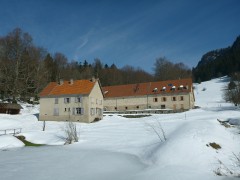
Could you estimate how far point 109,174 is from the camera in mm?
13117

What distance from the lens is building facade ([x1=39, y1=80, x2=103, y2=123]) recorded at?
148 feet

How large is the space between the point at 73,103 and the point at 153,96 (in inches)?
829

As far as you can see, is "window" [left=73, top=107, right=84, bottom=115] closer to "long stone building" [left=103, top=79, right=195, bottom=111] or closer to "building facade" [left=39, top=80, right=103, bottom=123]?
"building facade" [left=39, top=80, right=103, bottom=123]

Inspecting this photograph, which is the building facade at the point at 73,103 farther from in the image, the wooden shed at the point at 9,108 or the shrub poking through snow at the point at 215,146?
the shrub poking through snow at the point at 215,146

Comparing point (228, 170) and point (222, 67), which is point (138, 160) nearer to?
point (228, 170)

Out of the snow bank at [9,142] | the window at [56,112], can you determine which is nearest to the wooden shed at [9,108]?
the window at [56,112]

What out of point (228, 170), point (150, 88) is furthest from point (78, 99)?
point (228, 170)

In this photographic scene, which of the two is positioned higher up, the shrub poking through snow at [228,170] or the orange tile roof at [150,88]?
the orange tile roof at [150,88]

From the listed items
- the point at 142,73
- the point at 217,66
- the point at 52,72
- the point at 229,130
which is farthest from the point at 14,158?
the point at 217,66

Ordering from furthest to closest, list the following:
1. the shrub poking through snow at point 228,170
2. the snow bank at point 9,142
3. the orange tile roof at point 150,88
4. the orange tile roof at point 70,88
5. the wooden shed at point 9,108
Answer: the orange tile roof at point 150,88, the wooden shed at point 9,108, the orange tile roof at point 70,88, the snow bank at point 9,142, the shrub poking through snow at point 228,170

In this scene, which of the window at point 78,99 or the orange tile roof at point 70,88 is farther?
the orange tile roof at point 70,88

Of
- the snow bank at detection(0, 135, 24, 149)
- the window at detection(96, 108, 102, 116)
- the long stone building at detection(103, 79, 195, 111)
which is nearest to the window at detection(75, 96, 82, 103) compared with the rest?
the window at detection(96, 108, 102, 116)

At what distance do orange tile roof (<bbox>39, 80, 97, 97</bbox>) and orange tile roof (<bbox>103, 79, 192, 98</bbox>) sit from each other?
53.6ft

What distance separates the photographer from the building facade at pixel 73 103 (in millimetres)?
45094
